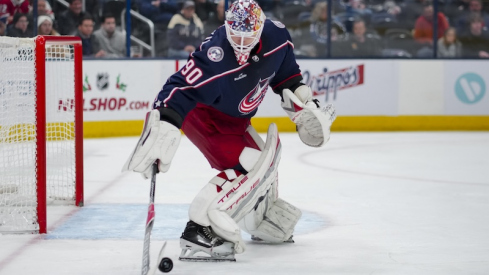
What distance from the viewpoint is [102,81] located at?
7.86 metres

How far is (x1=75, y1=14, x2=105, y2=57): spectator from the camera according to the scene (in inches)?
313

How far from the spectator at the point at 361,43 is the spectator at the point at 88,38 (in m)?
2.76

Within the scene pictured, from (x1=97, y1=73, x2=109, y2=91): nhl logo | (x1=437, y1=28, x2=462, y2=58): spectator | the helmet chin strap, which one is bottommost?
(x1=97, y1=73, x2=109, y2=91): nhl logo

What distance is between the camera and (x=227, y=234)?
3.19m

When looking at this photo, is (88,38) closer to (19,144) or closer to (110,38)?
(110,38)

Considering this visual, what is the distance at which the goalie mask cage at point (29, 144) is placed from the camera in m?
3.78

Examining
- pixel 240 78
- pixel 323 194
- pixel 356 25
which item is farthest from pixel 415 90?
pixel 240 78

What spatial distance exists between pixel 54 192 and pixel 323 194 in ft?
5.32

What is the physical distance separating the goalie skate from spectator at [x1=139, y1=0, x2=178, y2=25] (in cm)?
541

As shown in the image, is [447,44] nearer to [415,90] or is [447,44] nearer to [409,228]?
[415,90]

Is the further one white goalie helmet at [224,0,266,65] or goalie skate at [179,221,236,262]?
goalie skate at [179,221,236,262]

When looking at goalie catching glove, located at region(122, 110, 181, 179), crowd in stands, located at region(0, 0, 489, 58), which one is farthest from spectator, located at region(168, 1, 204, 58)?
goalie catching glove, located at region(122, 110, 181, 179)

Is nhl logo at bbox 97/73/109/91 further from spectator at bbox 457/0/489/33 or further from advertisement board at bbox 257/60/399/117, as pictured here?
spectator at bbox 457/0/489/33

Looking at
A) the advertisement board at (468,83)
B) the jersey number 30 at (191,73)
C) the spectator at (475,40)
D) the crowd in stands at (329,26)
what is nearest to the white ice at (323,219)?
the jersey number 30 at (191,73)
